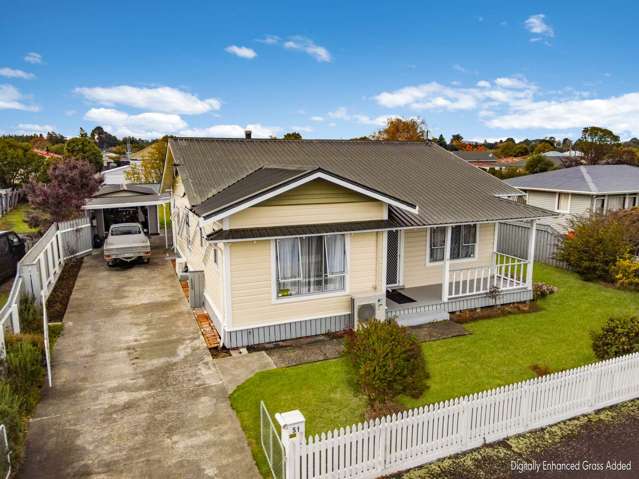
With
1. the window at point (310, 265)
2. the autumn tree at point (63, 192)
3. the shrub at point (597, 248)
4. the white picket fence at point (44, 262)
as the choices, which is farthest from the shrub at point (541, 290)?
the autumn tree at point (63, 192)

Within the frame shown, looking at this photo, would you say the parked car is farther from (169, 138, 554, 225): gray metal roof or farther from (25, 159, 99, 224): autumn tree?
(169, 138, 554, 225): gray metal roof

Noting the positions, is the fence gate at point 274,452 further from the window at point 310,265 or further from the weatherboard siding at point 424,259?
the weatherboard siding at point 424,259


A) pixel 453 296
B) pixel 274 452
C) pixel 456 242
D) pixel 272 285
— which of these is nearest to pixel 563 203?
pixel 456 242

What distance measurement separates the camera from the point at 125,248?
61.3 feet

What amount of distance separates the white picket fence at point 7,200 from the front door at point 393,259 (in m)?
35.6

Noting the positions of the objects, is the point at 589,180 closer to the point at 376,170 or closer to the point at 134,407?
the point at 376,170

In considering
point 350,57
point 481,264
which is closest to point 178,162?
point 481,264

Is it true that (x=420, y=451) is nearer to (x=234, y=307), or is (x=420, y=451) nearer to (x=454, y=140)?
(x=234, y=307)

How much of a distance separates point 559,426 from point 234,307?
23.7 feet

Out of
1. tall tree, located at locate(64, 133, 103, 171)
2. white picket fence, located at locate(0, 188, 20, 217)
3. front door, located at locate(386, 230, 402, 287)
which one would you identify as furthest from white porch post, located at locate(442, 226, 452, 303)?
tall tree, located at locate(64, 133, 103, 171)

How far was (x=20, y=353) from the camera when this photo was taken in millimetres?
8562

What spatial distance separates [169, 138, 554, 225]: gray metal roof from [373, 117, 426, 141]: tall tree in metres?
38.2

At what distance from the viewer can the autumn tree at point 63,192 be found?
802 inches

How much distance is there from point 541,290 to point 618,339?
235 inches
